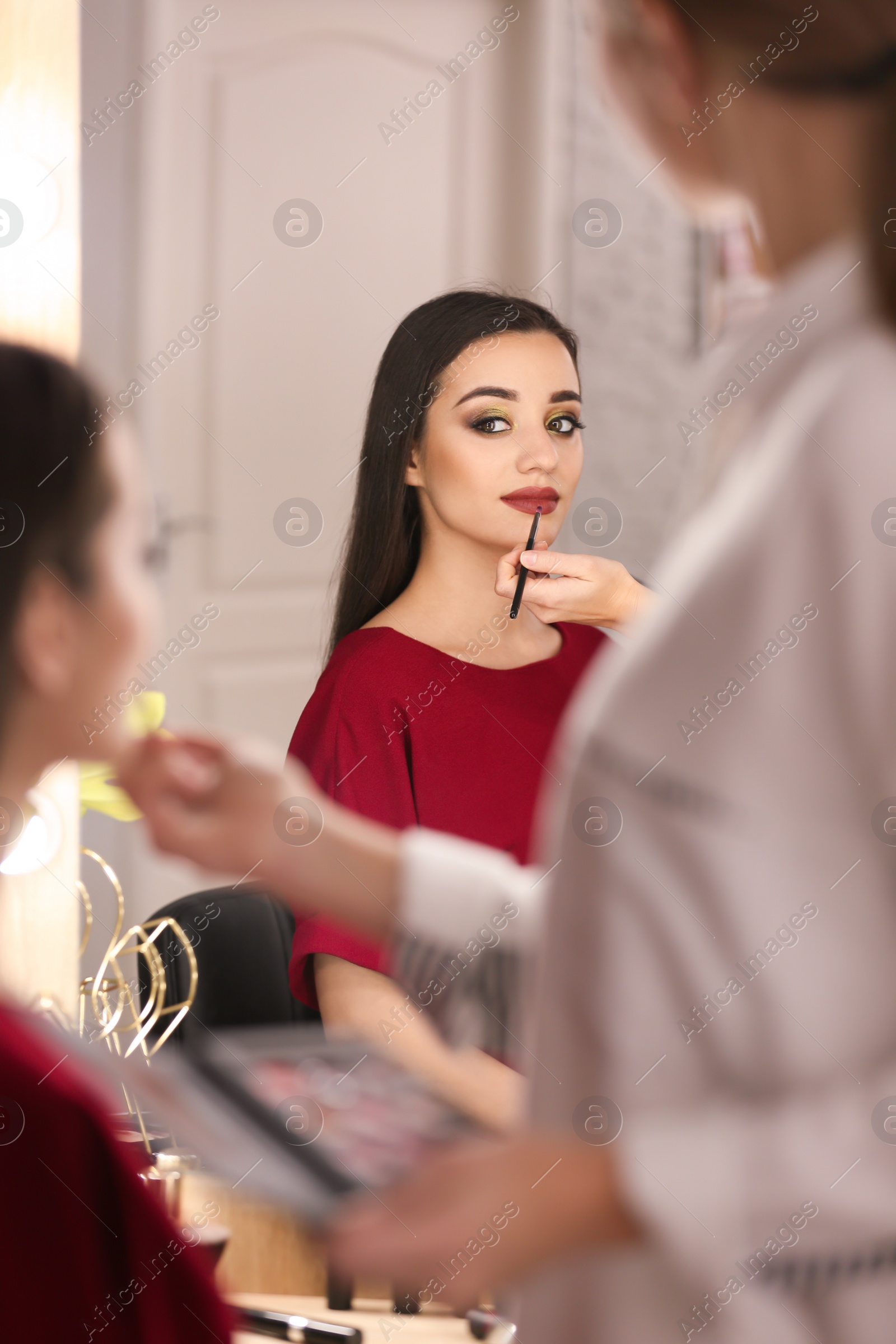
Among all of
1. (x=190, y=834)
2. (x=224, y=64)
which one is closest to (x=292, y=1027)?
(x=190, y=834)

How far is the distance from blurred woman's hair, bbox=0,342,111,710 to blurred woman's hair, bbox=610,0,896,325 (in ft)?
0.94

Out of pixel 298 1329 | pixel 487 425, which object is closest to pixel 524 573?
pixel 487 425

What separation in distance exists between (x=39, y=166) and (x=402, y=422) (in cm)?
44

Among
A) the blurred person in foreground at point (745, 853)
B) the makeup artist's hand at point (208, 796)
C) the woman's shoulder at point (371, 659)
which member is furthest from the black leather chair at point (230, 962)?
the blurred person in foreground at point (745, 853)

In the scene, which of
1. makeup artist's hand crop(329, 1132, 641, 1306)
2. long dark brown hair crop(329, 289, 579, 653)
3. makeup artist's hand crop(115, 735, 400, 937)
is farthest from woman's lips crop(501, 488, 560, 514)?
makeup artist's hand crop(329, 1132, 641, 1306)

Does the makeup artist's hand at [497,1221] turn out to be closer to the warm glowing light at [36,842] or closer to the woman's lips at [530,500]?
the warm glowing light at [36,842]

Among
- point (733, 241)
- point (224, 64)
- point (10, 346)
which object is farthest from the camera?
point (733, 241)

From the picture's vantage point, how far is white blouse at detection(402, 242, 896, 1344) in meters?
0.35

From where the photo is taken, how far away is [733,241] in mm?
2846

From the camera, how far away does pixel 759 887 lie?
0.39m

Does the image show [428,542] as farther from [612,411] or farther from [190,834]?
[612,411]

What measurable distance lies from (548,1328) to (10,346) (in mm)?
426

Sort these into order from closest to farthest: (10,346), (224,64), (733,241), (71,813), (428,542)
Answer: (10,346) → (71,813) → (428,542) → (224,64) → (733,241)

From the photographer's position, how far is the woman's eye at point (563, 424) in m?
1.37
